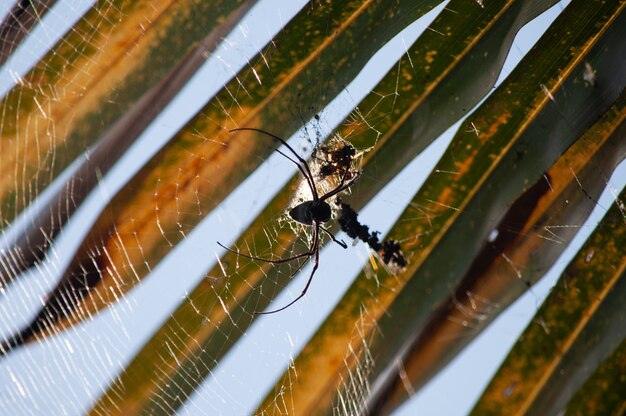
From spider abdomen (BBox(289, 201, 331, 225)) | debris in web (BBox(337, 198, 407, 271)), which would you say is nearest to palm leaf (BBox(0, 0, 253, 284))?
spider abdomen (BBox(289, 201, 331, 225))

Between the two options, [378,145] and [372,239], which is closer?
[378,145]

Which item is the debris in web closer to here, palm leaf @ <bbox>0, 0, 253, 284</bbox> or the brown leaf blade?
the brown leaf blade

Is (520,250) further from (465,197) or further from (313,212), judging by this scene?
(313,212)

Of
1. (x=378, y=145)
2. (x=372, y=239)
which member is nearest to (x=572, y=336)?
(x=372, y=239)

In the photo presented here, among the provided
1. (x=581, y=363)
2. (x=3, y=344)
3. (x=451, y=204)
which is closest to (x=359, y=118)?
(x=451, y=204)

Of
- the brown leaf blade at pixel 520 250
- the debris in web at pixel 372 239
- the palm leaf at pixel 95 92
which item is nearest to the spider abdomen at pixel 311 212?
the debris in web at pixel 372 239

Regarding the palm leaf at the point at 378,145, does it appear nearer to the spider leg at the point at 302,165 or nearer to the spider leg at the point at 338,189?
the spider leg at the point at 302,165
